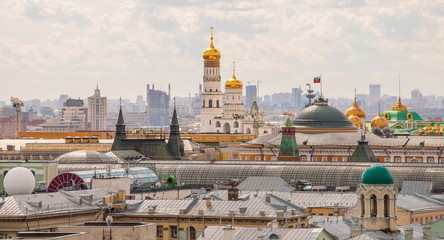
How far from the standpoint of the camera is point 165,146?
462 feet

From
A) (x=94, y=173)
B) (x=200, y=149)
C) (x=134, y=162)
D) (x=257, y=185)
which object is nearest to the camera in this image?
(x=94, y=173)

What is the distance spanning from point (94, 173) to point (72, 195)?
24643 mm

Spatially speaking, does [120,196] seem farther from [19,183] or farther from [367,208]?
[367,208]

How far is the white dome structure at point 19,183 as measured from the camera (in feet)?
255

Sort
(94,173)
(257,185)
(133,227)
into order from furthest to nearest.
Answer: (257,185)
(94,173)
(133,227)

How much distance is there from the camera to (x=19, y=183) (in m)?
77.9

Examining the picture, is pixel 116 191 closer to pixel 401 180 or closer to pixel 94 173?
pixel 94 173

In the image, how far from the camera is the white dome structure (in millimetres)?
77812

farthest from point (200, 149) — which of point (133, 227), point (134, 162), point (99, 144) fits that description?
point (133, 227)

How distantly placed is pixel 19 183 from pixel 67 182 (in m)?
16.8

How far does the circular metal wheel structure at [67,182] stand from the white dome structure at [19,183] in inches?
447

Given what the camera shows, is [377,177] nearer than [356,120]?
Yes

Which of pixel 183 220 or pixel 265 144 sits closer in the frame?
pixel 183 220

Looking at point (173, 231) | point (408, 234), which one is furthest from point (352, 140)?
point (408, 234)
